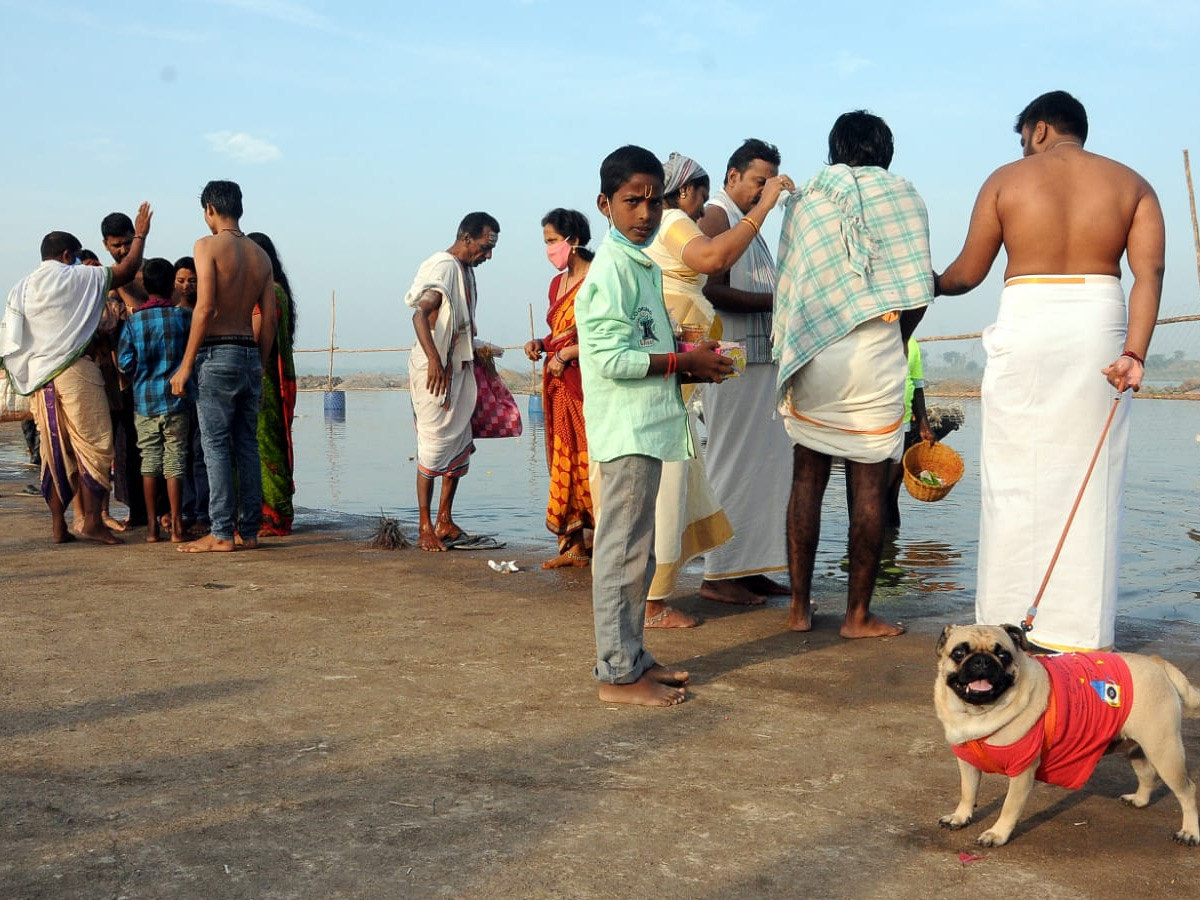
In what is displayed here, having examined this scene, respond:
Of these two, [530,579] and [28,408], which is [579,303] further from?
[28,408]

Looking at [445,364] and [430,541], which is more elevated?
[445,364]

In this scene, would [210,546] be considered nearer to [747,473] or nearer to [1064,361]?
[747,473]

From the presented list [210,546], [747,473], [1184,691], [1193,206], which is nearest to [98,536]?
[210,546]

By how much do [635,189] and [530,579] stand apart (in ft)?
9.17

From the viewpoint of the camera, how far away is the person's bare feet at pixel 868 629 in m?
4.77

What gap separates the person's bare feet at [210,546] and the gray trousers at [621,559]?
12.1 feet

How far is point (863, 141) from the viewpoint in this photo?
4801mm

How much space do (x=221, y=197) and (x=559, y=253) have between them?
1.98m

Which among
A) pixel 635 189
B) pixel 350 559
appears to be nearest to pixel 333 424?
pixel 350 559

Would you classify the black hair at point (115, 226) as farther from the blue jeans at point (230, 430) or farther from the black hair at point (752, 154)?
the black hair at point (752, 154)

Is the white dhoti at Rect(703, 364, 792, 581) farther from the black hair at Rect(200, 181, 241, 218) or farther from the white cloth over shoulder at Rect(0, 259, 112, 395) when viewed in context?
the white cloth over shoulder at Rect(0, 259, 112, 395)

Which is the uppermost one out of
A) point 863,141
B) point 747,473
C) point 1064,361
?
point 863,141

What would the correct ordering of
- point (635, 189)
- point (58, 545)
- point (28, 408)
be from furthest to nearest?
point (28, 408)
point (58, 545)
point (635, 189)

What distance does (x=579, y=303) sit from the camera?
12.7ft
